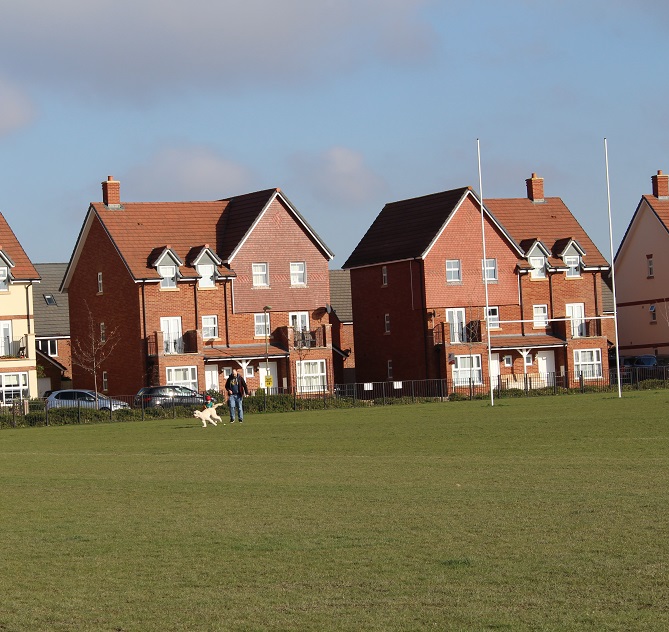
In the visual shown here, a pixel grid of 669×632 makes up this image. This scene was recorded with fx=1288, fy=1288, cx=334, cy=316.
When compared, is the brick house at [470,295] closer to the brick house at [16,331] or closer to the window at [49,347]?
the brick house at [16,331]

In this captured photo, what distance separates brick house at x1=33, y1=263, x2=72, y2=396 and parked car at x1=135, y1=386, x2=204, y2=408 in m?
22.2

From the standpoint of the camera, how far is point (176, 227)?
70062mm

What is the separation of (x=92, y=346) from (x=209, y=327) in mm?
6165

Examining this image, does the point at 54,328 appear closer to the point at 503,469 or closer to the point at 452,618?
the point at 503,469

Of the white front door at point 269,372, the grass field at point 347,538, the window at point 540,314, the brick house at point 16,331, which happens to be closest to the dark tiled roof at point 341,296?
the window at point 540,314

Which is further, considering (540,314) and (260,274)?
(540,314)

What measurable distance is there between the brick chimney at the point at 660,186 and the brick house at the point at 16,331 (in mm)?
39866

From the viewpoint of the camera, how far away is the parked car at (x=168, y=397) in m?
56.7

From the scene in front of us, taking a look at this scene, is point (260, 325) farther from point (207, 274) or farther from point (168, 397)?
point (168, 397)

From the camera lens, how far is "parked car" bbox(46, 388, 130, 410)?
188ft

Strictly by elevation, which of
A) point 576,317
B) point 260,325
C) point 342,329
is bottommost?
point 576,317

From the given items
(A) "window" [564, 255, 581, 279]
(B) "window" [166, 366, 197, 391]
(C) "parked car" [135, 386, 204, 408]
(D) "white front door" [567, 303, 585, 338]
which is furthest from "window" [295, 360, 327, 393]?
(A) "window" [564, 255, 581, 279]

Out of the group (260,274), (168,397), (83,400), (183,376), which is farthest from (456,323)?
(83,400)

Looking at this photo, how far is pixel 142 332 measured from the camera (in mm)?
65562
